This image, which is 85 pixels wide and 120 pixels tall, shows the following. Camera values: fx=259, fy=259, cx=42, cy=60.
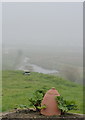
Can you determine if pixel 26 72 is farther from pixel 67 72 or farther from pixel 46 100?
pixel 46 100

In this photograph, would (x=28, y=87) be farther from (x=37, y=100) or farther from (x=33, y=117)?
(x=33, y=117)

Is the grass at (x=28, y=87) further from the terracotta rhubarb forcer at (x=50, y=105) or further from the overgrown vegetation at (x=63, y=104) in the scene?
the terracotta rhubarb forcer at (x=50, y=105)

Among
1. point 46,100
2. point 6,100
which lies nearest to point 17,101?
point 6,100

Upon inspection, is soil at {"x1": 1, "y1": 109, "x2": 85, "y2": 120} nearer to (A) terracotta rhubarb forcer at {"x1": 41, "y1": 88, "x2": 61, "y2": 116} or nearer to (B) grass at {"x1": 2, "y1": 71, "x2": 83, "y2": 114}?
(A) terracotta rhubarb forcer at {"x1": 41, "y1": 88, "x2": 61, "y2": 116}

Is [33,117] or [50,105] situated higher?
[50,105]

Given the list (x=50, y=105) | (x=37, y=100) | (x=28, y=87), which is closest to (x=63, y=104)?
(x=50, y=105)

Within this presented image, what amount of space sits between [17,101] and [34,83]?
2299mm

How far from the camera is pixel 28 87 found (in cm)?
750

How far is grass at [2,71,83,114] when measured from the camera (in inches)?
231

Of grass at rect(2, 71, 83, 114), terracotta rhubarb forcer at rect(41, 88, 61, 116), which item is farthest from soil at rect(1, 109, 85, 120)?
grass at rect(2, 71, 83, 114)

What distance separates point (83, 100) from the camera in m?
5.91

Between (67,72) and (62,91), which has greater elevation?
(67,72)

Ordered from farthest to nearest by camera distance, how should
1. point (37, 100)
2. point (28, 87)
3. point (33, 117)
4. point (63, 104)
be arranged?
point (28, 87) → point (37, 100) → point (63, 104) → point (33, 117)

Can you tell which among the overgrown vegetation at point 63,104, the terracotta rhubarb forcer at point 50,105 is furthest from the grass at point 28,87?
the terracotta rhubarb forcer at point 50,105
